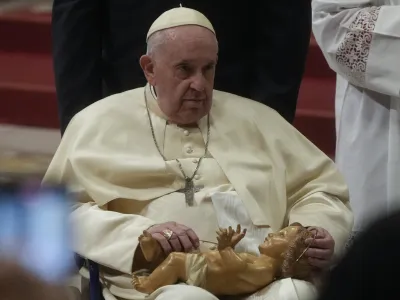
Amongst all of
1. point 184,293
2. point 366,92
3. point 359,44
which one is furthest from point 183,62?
point 366,92

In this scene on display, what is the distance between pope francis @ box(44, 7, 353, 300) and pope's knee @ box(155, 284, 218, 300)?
0.50 ft

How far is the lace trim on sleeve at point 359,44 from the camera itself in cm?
273

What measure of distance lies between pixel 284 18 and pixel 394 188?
2.69ft

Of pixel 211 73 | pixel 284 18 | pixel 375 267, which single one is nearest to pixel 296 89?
pixel 284 18

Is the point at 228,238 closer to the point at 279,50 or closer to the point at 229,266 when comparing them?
the point at 229,266

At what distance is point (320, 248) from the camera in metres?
1.93

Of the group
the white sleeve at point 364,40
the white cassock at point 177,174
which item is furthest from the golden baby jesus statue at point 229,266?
the white sleeve at point 364,40

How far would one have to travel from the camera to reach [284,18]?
2.44m

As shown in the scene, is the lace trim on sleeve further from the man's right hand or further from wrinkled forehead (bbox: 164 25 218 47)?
the man's right hand

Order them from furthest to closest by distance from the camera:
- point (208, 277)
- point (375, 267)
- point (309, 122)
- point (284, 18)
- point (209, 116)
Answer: point (309, 122)
point (284, 18)
point (209, 116)
point (208, 277)
point (375, 267)

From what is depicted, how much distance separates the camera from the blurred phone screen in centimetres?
69

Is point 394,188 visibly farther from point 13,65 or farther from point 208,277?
point 13,65

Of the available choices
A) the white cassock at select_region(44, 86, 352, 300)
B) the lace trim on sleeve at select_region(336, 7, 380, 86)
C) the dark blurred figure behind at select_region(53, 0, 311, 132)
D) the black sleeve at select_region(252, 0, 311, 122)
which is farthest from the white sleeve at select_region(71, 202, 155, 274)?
the lace trim on sleeve at select_region(336, 7, 380, 86)

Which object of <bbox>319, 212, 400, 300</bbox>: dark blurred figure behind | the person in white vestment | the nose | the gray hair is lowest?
the person in white vestment
